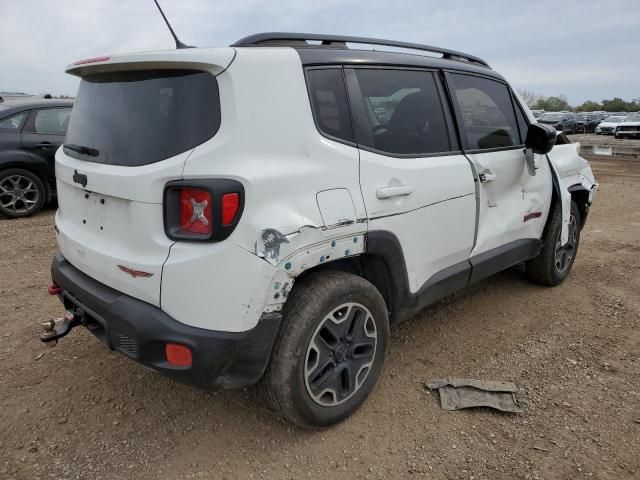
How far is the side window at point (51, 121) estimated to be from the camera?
6.75 m

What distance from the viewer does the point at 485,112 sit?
10.9 ft

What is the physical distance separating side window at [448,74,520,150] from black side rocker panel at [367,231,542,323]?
74cm

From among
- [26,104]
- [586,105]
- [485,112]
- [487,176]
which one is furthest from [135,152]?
[586,105]

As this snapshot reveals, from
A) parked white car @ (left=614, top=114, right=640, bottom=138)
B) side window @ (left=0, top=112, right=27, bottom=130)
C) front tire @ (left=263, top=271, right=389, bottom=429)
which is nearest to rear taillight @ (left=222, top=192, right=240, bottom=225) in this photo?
front tire @ (left=263, top=271, right=389, bottom=429)

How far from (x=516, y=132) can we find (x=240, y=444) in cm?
280

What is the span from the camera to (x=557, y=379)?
9.56ft

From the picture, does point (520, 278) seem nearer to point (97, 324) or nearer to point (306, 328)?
point (306, 328)

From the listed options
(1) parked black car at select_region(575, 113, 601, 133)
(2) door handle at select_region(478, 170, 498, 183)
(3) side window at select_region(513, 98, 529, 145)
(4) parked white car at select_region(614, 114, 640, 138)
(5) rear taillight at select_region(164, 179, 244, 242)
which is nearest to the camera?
(5) rear taillight at select_region(164, 179, 244, 242)

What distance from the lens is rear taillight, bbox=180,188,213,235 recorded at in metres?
1.89

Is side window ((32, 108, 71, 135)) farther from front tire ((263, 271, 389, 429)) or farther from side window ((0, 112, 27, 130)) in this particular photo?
front tire ((263, 271, 389, 429))

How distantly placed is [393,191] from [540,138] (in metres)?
1.60

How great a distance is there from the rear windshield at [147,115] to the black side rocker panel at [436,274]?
94 centimetres

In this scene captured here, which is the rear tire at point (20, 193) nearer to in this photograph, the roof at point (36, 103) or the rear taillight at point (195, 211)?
the roof at point (36, 103)

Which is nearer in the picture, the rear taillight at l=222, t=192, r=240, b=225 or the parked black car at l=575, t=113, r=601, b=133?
the rear taillight at l=222, t=192, r=240, b=225
